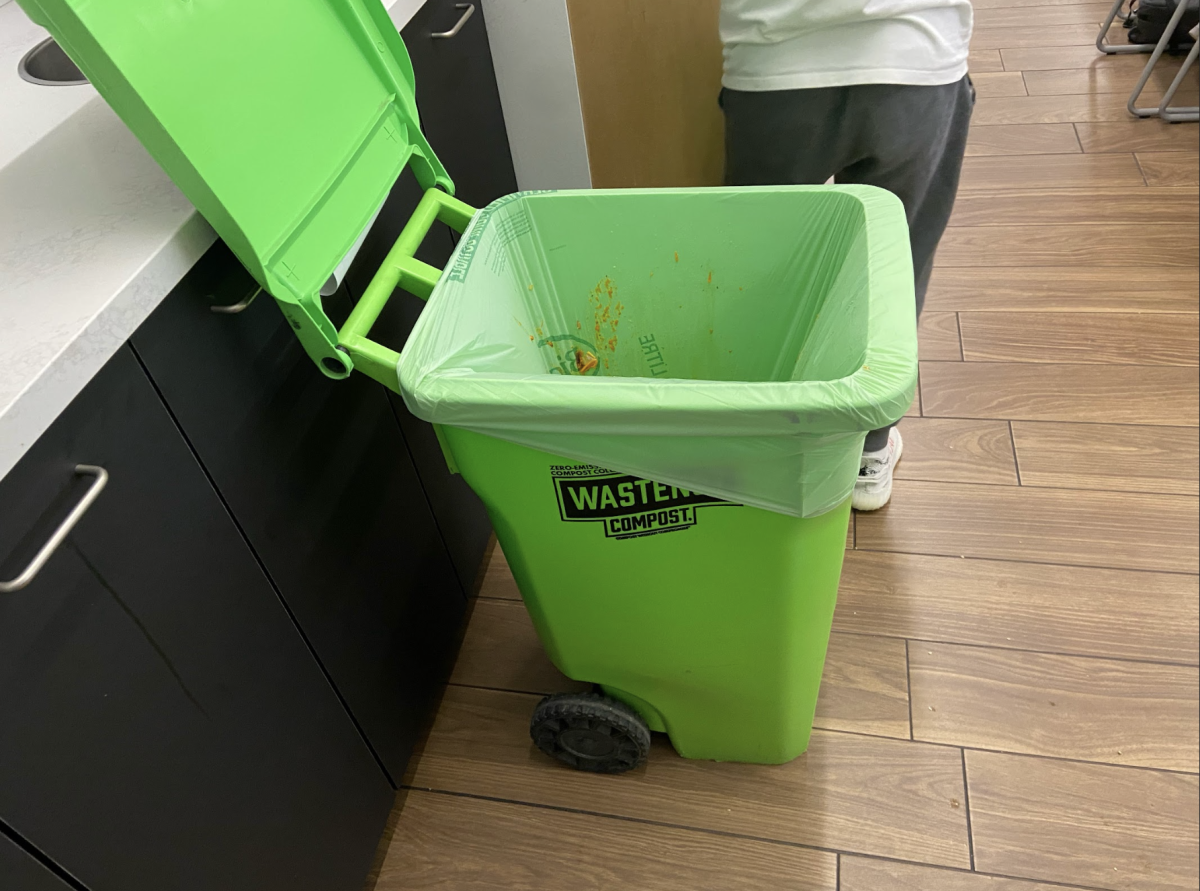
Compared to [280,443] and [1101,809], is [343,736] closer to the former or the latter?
[280,443]

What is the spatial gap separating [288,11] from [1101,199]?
1929mm

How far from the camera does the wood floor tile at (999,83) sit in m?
2.37

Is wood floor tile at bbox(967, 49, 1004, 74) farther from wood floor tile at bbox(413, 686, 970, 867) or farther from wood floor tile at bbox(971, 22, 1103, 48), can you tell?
wood floor tile at bbox(413, 686, 970, 867)

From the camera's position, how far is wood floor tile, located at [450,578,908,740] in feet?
3.60

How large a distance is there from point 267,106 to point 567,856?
0.91 m

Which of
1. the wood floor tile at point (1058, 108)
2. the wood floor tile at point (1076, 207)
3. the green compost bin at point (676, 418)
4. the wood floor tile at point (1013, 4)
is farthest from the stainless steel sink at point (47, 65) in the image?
the wood floor tile at point (1013, 4)

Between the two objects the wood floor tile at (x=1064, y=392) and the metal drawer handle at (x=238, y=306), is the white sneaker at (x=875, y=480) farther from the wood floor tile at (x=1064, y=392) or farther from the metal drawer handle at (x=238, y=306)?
the metal drawer handle at (x=238, y=306)

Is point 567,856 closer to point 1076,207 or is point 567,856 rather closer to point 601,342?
point 601,342

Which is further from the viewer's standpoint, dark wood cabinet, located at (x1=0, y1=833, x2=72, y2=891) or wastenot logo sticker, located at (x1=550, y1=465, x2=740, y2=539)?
wastenot logo sticker, located at (x1=550, y1=465, x2=740, y2=539)

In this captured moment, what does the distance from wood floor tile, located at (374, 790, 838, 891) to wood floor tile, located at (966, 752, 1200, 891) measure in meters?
0.21

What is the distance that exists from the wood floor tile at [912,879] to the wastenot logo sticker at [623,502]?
0.55 m

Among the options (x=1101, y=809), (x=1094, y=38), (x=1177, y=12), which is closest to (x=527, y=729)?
(x=1101, y=809)

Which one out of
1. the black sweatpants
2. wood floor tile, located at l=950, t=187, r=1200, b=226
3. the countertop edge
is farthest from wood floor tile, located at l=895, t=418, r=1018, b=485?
the countertop edge

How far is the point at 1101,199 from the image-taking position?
1913mm
